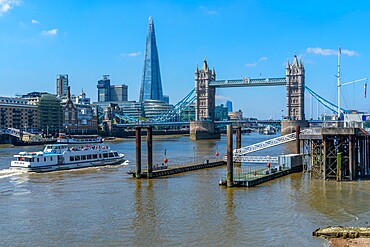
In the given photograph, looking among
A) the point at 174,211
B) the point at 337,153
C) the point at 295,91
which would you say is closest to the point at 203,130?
the point at 295,91

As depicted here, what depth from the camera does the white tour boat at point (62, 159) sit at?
58.2 m

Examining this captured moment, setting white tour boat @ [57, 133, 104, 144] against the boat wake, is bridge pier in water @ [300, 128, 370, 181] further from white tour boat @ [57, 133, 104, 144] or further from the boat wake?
white tour boat @ [57, 133, 104, 144]

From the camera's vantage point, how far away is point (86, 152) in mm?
65000

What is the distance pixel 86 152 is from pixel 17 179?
13840 millimetres

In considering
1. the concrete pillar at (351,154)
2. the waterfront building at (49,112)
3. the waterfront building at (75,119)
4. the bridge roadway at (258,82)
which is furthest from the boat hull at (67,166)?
the bridge roadway at (258,82)

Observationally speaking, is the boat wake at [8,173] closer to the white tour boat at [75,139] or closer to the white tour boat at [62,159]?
the white tour boat at [62,159]

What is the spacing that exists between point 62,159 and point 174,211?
30.4 metres

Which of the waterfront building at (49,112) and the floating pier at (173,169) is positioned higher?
the waterfront building at (49,112)

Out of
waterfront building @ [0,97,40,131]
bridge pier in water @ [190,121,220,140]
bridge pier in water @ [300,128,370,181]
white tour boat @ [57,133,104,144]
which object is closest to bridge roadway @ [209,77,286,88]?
bridge pier in water @ [190,121,220,140]

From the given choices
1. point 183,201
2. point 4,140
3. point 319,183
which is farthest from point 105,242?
A: point 4,140

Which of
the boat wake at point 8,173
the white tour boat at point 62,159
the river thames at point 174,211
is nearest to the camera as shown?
the river thames at point 174,211

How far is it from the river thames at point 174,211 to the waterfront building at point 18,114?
119 metres

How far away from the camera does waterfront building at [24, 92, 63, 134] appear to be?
176000mm

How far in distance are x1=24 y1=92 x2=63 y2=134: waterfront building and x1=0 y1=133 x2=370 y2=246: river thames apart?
426 ft
